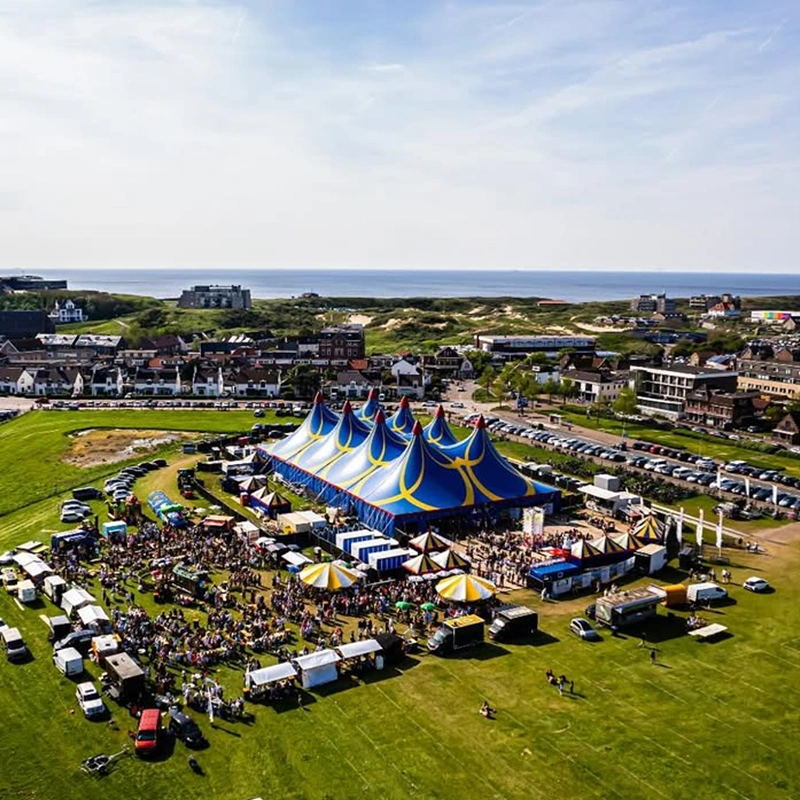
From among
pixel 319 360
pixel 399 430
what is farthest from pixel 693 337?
pixel 399 430

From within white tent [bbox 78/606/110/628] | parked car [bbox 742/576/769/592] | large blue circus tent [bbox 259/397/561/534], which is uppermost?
large blue circus tent [bbox 259/397/561/534]

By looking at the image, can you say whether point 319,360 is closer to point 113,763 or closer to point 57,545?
point 57,545

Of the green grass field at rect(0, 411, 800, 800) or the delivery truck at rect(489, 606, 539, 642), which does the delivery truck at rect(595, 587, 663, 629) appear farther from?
the delivery truck at rect(489, 606, 539, 642)

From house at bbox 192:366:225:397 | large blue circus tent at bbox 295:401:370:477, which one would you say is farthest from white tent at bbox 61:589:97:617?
house at bbox 192:366:225:397

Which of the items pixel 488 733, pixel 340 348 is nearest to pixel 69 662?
pixel 488 733

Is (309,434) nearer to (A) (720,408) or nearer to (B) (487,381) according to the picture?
(A) (720,408)

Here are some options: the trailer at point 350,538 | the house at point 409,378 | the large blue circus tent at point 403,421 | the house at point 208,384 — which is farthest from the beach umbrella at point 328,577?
the house at point 208,384
